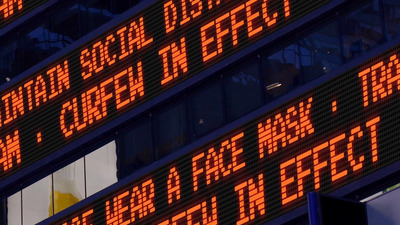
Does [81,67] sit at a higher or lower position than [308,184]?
higher

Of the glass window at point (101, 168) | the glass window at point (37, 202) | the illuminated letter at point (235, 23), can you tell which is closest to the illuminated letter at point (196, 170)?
the illuminated letter at point (235, 23)

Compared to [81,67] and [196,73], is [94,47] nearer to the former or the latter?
[81,67]

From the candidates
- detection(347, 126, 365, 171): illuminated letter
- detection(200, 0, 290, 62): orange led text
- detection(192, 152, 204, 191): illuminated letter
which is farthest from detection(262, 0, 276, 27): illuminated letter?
detection(347, 126, 365, 171): illuminated letter

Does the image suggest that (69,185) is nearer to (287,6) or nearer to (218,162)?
(218,162)

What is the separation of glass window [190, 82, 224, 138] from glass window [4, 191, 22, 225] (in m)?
5.74

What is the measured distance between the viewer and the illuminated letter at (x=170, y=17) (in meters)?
38.8

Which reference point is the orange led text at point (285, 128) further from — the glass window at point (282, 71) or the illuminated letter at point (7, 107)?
the illuminated letter at point (7, 107)

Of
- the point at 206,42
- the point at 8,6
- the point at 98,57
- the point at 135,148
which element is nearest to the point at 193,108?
the point at 206,42

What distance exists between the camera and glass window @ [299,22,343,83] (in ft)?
118

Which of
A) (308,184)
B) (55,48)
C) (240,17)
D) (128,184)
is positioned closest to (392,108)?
(308,184)

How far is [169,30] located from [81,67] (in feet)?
9.56

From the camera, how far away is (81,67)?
134ft

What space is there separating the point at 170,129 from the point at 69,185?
3.28 m

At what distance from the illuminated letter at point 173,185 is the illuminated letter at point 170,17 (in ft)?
10.1
